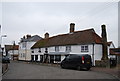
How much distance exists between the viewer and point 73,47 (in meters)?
37.7

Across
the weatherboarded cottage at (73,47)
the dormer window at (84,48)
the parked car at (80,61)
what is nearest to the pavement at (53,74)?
the parked car at (80,61)

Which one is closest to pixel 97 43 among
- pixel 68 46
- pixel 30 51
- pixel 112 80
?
pixel 68 46

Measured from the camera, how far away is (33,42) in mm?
58938

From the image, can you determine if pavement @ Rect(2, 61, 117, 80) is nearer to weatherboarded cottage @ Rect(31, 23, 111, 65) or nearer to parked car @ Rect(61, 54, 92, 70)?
parked car @ Rect(61, 54, 92, 70)

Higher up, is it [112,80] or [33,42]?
[33,42]

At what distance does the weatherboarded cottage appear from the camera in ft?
112

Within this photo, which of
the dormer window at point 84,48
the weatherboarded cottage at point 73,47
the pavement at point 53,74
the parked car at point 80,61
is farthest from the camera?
the dormer window at point 84,48

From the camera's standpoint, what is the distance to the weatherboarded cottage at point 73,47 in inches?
1341

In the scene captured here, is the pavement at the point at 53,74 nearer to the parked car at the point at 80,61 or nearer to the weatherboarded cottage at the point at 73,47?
the parked car at the point at 80,61

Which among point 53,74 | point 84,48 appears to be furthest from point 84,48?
point 53,74

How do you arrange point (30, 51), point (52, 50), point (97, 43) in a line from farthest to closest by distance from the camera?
point (30, 51)
point (52, 50)
point (97, 43)

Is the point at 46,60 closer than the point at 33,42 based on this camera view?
Yes

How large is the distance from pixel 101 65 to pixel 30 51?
29.9m

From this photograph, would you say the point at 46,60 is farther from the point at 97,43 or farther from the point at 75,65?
the point at 75,65
